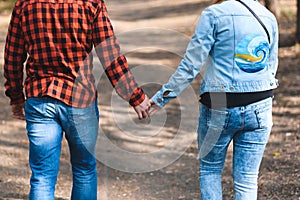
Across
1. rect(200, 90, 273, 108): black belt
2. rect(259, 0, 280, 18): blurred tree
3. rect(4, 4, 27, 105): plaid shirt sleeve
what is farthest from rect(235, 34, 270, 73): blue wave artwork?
rect(259, 0, 280, 18): blurred tree

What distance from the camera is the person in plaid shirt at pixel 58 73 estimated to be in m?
3.34

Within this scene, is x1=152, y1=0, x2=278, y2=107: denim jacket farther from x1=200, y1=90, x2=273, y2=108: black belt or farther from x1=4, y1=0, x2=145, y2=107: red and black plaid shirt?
x1=4, y1=0, x2=145, y2=107: red and black plaid shirt

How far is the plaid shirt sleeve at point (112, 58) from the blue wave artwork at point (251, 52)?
74 cm

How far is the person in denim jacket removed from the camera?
324 cm

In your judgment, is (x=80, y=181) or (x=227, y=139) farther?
(x=80, y=181)

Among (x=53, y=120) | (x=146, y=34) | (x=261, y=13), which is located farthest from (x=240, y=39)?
(x=146, y=34)

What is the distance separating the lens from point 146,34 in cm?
1498

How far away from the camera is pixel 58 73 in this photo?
11.2 feet

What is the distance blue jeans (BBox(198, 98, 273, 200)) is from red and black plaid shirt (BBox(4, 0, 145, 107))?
0.63 metres

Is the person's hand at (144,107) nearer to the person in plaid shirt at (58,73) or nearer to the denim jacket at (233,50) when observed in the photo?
the person in plaid shirt at (58,73)

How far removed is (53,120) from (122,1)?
69.3 ft

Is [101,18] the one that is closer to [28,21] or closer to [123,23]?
[28,21]

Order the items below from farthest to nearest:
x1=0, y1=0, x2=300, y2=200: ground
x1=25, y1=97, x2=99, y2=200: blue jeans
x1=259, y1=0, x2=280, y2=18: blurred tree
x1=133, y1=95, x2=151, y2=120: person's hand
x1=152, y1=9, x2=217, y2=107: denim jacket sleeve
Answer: x1=259, y1=0, x2=280, y2=18: blurred tree < x1=0, y1=0, x2=300, y2=200: ground < x1=133, y1=95, x2=151, y2=120: person's hand < x1=25, y1=97, x2=99, y2=200: blue jeans < x1=152, y1=9, x2=217, y2=107: denim jacket sleeve

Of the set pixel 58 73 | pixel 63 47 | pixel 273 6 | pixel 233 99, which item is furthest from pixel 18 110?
pixel 273 6
